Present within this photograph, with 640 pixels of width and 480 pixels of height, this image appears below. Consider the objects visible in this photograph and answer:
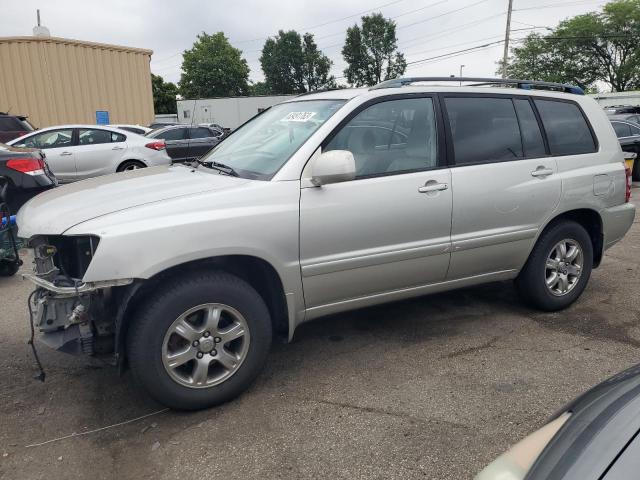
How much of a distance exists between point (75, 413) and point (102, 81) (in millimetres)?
15978

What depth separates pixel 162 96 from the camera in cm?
5700

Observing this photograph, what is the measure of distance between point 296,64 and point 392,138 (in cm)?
6642

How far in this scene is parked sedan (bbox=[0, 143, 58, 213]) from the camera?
5.20 m

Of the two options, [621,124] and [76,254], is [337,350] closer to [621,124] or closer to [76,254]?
[76,254]

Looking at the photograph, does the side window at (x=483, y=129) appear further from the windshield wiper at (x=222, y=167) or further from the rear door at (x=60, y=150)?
the rear door at (x=60, y=150)

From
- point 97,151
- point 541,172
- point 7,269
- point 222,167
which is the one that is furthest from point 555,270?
point 97,151

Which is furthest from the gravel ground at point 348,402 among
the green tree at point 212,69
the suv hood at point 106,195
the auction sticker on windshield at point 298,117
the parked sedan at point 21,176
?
the green tree at point 212,69

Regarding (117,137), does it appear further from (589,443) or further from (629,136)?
(629,136)

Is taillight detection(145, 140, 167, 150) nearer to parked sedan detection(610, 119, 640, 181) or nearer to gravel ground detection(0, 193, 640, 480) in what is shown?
gravel ground detection(0, 193, 640, 480)

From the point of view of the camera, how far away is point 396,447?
8.45 feet

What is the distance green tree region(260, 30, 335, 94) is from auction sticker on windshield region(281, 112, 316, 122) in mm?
64499

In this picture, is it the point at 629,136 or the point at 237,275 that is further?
the point at 629,136

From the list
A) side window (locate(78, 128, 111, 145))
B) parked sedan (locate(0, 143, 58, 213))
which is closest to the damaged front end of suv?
parked sedan (locate(0, 143, 58, 213))

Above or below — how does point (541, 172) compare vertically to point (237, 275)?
above
